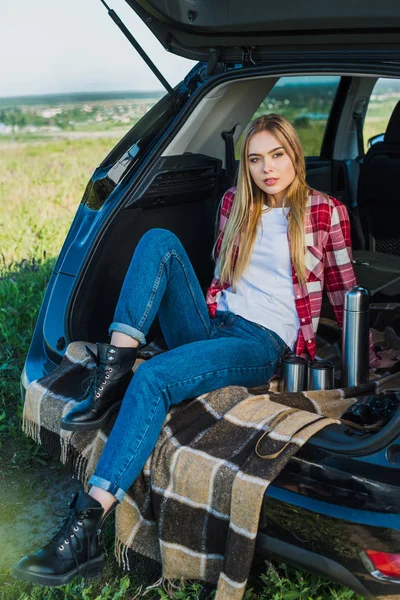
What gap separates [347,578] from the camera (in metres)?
1.92

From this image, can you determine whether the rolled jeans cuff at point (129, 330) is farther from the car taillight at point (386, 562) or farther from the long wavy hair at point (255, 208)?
the car taillight at point (386, 562)

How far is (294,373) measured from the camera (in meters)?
2.57

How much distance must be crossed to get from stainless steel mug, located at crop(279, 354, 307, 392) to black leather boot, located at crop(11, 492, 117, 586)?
72cm

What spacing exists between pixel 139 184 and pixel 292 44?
693 mm

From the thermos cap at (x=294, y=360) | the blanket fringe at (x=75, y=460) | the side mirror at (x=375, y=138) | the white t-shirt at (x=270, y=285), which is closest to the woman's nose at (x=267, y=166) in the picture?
the white t-shirt at (x=270, y=285)

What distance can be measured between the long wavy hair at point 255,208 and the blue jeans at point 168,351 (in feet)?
0.60

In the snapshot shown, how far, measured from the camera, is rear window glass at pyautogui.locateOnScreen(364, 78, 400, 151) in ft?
13.0

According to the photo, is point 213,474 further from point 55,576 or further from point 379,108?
point 379,108

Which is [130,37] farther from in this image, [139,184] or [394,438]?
[394,438]

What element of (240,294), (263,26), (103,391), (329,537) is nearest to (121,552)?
(103,391)

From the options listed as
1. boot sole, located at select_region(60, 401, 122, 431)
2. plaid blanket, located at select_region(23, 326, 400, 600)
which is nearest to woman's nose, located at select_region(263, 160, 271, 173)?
plaid blanket, located at select_region(23, 326, 400, 600)

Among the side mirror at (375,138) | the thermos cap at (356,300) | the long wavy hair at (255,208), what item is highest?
the side mirror at (375,138)

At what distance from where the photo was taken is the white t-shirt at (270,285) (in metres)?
2.73

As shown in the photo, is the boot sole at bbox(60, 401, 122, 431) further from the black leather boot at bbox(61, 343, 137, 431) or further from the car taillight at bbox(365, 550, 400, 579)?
the car taillight at bbox(365, 550, 400, 579)
